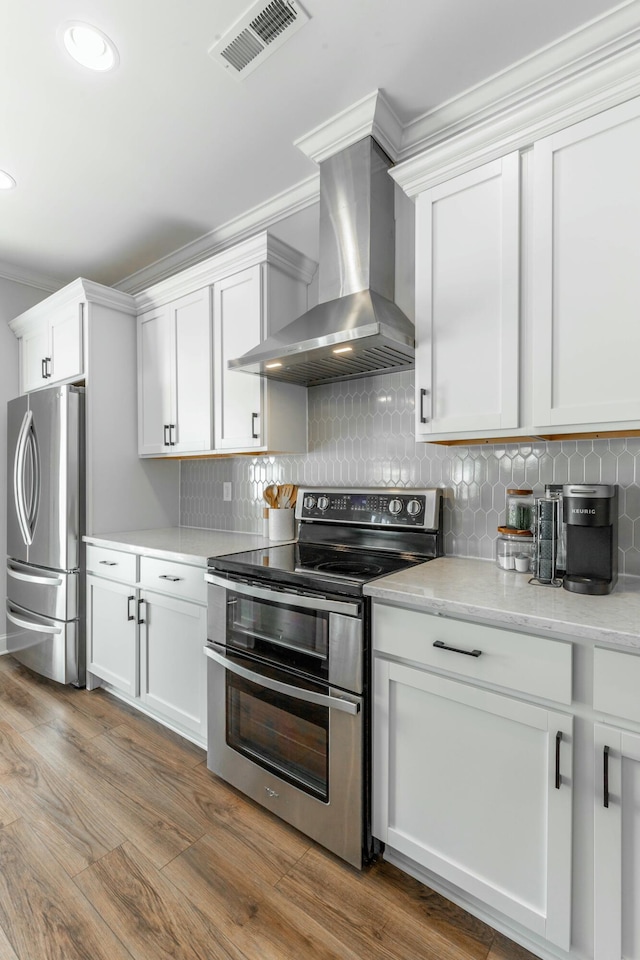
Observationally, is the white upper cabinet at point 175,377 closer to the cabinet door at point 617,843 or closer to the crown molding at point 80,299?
the crown molding at point 80,299

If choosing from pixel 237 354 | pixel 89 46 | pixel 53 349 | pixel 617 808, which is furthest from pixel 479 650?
pixel 53 349

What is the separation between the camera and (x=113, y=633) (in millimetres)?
2658

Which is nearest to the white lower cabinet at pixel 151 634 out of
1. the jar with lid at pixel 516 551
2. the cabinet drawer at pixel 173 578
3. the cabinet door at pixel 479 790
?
the cabinet drawer at pixel 173 578

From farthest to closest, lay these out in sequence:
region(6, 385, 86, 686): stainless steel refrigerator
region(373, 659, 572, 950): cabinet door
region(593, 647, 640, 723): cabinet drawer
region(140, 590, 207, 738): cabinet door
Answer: region(6, 385, 86, 686): stainless steel refrigerator, region(140, 590, 207, 738): cabinet door, region(373, 659, 572, 950): cabinet door, region(593, 647, 640, 723): cabinet drawer

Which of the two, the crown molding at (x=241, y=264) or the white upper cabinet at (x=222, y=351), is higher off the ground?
the crown molding at (x=241, y=264)

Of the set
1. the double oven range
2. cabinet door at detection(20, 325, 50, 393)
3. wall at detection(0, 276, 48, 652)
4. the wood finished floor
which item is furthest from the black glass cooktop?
wall at detection(0, 276, 48, 652)

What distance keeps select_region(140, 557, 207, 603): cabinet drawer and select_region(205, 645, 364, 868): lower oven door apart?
27 centimetres

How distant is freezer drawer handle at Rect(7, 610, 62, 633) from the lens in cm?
288

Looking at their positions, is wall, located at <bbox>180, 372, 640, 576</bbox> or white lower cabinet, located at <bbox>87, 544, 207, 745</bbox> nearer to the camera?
wall, located at <bbox>180, 372, 640, 576</bbox>

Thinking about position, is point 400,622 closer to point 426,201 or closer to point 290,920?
point 290,920

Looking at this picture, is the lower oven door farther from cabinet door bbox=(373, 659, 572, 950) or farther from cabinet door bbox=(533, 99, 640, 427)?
cabinet door bbox=(533, 99, 640, 427)

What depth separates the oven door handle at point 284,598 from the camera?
1.56 meters

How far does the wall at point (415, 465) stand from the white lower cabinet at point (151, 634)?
0.75 meters

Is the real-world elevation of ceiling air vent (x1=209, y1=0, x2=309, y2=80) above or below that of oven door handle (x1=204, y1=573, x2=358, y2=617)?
above
